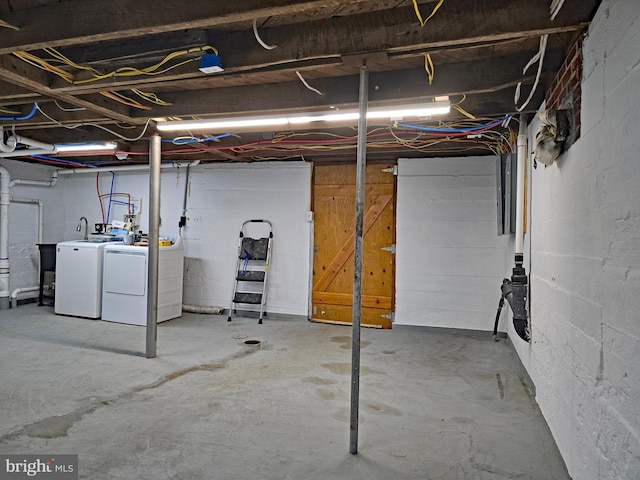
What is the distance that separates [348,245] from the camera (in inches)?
221

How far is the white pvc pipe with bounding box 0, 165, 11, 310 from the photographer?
19.4 ft

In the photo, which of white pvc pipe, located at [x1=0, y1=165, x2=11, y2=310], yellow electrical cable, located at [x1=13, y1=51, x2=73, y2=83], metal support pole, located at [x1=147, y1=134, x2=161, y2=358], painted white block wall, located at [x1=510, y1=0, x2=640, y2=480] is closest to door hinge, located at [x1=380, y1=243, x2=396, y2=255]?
metal support pole, located at [x1=147, y1=134, x2=161, y2=358]

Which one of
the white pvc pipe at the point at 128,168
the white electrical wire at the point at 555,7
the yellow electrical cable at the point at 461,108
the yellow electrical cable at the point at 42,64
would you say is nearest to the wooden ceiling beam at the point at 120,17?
the yellow electrical cable at the point at 42,64

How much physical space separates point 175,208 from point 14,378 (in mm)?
3371

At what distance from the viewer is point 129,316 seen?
209 inches

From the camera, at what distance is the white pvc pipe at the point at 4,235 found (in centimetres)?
592

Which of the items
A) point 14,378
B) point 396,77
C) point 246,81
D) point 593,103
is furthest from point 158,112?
point 593,103

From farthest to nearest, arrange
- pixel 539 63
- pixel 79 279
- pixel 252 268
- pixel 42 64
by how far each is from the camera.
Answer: pixel 252 268, pixel 79 279, pixel 42 64, pixel 539 63

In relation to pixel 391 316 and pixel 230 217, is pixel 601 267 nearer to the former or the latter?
pixel 391 316

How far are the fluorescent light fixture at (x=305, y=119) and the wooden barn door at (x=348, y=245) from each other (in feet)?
6.45

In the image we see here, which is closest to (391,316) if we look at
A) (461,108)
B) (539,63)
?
(461,108)

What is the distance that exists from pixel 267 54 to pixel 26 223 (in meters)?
5.83

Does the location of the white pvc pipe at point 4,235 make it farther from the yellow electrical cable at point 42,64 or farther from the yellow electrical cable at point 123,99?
the yellow electrical cable at point 42,64

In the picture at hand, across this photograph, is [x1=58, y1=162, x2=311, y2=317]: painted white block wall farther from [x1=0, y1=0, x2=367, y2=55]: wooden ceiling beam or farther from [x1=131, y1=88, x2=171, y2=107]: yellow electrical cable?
[x1=0, y1=0, x2=367, y2=55]: wooden ceiling beam
